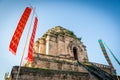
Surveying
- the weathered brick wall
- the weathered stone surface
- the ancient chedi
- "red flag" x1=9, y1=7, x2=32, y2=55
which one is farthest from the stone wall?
"red flag" x1=9, y1=7, x2=32, y2=55

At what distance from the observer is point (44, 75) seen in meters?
10.8

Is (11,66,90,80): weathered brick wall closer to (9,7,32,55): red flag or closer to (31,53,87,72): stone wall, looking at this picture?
(9,7,32,55): red flag

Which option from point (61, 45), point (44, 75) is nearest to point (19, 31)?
point (44, 75)

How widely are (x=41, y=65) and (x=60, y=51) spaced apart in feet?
17.2

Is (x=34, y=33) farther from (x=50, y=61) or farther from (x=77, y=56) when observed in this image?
(x=77, y=56)

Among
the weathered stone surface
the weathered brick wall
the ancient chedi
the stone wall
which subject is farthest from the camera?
the weathered stone surface

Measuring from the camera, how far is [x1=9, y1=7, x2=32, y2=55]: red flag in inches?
352

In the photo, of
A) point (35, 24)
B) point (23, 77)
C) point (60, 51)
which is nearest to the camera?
point (23, 77)

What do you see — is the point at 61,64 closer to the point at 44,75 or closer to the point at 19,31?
the point at 44,75

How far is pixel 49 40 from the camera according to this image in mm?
19359

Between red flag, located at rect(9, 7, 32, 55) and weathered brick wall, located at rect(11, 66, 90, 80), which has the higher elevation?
red flag, located at rect(9, 7, 32, 55)

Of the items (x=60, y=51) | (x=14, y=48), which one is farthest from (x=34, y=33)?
(x=60, y=51)

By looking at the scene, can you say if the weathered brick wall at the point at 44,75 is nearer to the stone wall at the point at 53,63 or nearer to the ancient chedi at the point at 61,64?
the ancient chedi at the point at 61,64

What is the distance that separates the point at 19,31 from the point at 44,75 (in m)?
4.72
